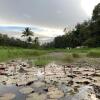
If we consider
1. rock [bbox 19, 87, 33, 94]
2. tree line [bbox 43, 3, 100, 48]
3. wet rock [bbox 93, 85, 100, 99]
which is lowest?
wet rock [bbox 93, 85, 100, 99]

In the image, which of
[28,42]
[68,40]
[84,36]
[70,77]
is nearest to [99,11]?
[84,36]

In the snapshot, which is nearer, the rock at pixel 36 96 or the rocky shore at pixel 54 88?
the rock at pixel 36 96

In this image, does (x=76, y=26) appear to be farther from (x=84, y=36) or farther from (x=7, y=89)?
(x=7, y=89)

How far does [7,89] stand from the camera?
8.98 m

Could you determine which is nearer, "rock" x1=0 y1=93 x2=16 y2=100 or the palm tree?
"rock" x1=0 y1=93 x2=16 y2=100

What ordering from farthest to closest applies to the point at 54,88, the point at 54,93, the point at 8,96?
the point at 54,88 → the point at 54,93 → the point at 8,96

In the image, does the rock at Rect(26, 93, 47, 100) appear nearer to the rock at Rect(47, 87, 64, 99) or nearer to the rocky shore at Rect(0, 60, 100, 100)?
the rocky shore at Rect(0, 60, 100, 100)

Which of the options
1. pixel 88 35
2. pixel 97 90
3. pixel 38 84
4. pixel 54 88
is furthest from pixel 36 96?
pixel 88 35

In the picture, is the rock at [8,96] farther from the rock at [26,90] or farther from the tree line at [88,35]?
the tree line at [88,35]

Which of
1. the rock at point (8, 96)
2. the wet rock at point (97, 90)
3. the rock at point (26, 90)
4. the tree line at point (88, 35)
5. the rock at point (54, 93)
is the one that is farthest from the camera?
the tree line at point (88, 35)

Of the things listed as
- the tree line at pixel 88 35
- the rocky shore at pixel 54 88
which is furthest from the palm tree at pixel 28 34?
the rocky shore at pixel 54 88

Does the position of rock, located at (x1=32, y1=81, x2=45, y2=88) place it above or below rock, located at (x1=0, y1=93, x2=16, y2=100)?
above

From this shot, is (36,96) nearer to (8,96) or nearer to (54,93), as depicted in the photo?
(54,93)

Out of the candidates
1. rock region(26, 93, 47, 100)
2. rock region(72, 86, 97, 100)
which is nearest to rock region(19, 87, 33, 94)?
rock region(26, 93, 47, 100)
